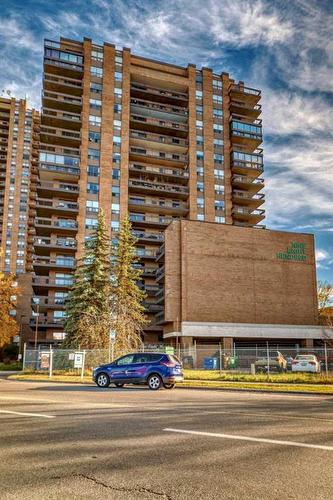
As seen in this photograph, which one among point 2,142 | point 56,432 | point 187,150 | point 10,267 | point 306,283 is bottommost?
point 56,432

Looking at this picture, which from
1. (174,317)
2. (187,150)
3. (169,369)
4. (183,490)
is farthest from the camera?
(187,150)

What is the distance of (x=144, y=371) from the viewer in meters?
20.2

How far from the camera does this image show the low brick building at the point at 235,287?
59.3 metres

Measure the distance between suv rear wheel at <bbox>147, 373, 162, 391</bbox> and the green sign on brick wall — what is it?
48639 mm

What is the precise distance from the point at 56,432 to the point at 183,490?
3.96m

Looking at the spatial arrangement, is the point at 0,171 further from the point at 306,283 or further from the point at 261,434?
the point at 261,434

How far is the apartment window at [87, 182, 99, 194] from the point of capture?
73.7m

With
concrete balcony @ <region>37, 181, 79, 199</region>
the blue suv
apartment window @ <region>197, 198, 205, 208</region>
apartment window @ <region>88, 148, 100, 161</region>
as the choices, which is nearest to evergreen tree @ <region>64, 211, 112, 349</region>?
the blue suv

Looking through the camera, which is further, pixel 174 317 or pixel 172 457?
pixel 174 317

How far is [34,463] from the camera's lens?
5895mm

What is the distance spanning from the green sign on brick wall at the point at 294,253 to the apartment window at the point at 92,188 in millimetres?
29489

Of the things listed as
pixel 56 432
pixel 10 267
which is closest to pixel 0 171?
pixel 10 267

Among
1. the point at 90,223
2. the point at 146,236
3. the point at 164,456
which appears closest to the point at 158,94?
the point at 146,236

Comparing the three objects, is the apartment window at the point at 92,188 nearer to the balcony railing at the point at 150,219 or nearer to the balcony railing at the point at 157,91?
the balcony railing at the point at 150,219
